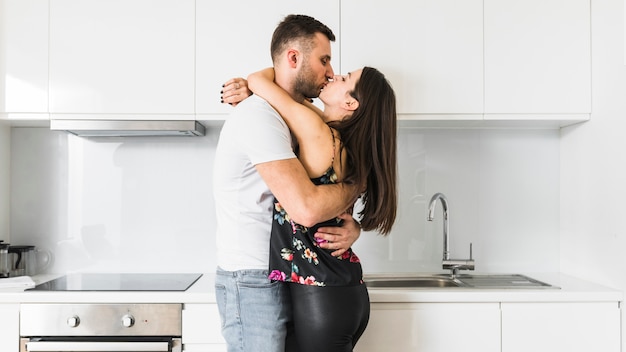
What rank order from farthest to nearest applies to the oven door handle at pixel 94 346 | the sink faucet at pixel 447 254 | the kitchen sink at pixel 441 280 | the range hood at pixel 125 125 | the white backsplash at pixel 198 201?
the white backsplash at pixel 198 201, the sink faucet at pixel 447 254, the kitchen sink at pixel 441 280, the range hood at pixel 125 125, the oven door handle at pixel 94 346

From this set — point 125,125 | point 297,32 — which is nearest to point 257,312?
point 297,32

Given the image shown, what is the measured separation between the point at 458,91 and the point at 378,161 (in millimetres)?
893

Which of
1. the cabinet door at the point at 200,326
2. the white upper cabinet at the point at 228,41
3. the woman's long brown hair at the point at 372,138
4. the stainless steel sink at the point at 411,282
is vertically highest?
the white upper cabinet at the point at 228,41

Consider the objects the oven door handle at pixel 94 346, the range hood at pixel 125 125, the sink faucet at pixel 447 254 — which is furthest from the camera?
the sink faucet at pixel 447 254

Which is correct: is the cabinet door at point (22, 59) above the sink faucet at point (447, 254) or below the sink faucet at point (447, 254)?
above

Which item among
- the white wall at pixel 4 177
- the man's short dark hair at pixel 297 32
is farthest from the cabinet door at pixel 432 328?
the white wall at pixel 4 177

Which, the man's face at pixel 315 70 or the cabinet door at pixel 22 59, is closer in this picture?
the man's face at pixel 315 70

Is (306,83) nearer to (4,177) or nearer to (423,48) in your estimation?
(423,48)

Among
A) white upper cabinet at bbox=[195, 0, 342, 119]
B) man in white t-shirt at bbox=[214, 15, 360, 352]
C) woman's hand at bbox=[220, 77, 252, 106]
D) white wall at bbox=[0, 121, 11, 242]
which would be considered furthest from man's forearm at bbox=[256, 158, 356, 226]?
white wall at bbox=[0, 121, 11, 242]

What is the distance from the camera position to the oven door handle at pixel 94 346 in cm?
195

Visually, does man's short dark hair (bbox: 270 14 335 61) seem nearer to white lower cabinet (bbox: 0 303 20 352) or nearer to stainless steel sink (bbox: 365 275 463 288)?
stainless steel sink (bbox: 365 275 463 288)

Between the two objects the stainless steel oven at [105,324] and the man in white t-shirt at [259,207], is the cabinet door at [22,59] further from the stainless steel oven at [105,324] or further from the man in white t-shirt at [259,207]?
the man in white t-shirt at [259,207]

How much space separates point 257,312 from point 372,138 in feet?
1.92

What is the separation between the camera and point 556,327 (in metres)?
2.04
